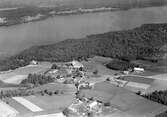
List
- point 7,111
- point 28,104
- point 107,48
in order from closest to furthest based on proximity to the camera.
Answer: point 7,111
point 28,104
point 107,48

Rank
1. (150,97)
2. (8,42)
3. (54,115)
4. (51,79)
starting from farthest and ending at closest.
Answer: (8,42) → (51,79) → (150,97) → (54,115)

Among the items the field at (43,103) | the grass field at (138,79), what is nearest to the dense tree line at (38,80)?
the field at (43,103)

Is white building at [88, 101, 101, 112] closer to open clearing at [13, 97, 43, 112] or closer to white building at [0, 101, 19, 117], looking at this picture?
open clearing at [13, 97, 43, 112]

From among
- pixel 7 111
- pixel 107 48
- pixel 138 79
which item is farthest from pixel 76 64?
pixel 7 111

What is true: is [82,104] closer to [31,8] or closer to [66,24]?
[66,24]

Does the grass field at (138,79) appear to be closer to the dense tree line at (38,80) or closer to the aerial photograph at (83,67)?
the aerial photograph at (83,67)

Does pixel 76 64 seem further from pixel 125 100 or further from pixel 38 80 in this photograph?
pixel 125 100

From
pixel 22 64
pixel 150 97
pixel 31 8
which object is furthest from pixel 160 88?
pixel 31 8
